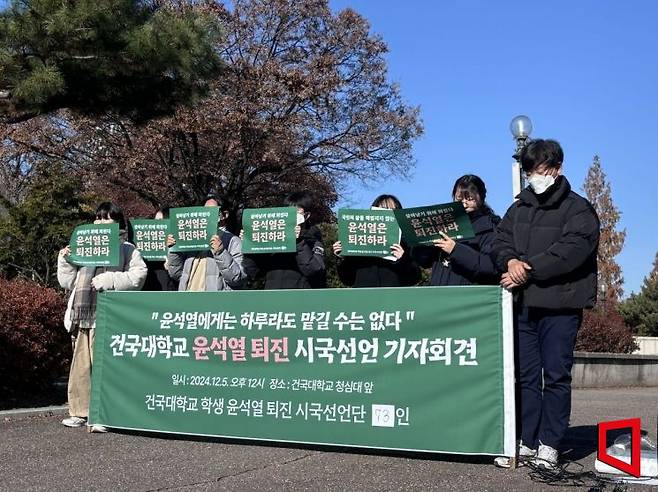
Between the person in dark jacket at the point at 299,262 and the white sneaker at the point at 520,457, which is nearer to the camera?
the white sneaker at the point at 520,457

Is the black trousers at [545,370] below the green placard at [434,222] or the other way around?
below

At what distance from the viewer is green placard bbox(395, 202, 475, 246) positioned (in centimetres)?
537

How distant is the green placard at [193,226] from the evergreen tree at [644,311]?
2575cm

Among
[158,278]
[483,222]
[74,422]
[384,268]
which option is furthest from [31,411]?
[483,222]

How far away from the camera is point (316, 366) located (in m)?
5.68

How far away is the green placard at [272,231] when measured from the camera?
6.49m

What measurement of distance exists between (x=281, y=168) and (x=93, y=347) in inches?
692

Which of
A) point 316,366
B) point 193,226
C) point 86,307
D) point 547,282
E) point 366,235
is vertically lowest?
point 316,366

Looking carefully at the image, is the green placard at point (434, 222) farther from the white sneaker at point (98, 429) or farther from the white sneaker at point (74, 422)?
the white sneaker at point (74, 422)

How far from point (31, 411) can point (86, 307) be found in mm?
1502

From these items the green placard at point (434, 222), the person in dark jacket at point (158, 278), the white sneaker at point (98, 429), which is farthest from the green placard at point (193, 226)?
the green placard at point (434, 222)

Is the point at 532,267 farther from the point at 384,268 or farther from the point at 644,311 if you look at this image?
the point at 644,311

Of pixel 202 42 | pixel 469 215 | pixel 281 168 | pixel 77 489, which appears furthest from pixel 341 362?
pixel 281 168

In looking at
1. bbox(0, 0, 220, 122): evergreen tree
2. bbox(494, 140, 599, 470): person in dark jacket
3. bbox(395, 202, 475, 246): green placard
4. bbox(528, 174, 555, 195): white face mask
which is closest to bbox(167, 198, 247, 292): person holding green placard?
bbox(395, 202, 475, 246): green placard
